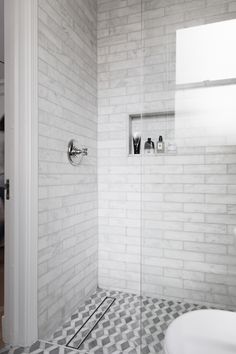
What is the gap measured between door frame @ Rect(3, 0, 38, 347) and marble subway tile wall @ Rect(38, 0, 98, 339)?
0.25 feet

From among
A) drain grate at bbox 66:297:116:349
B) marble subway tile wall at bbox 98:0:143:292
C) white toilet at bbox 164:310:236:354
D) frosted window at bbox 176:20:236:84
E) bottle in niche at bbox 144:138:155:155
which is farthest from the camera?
marble subway tile wall at bbox 98:0:143:292

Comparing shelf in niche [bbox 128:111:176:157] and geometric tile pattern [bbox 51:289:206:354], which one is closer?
geometric tile pattern [bbox 51:289:206:354]

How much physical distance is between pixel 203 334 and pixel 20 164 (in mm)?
1173

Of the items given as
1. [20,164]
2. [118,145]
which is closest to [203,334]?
[20,164]

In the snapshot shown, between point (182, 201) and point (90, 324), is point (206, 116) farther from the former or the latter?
point (90, 324)

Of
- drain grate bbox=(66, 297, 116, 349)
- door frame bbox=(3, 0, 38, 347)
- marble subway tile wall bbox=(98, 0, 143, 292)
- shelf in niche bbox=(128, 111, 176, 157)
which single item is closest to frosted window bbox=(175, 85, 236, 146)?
shelf in niche bbox=(128, 111, 176, 157)

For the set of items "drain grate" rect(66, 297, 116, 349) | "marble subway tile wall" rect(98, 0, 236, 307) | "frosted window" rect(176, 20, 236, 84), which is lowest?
"drain grate" rect(66, 297, 116, 349)

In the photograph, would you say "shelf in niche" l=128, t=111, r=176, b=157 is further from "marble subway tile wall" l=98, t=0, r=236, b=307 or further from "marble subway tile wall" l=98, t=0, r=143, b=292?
"marble subway tile wall" l=98, t=0, r=143, b=292

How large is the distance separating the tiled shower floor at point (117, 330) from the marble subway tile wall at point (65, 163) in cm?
9

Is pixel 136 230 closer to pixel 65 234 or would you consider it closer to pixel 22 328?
pixel 65 234

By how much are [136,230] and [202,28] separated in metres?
1.47

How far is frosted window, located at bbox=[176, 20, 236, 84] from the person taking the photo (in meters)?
1.34

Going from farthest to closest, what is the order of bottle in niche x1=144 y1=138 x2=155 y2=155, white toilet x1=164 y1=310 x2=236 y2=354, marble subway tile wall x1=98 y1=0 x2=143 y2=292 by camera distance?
marble subway tile wall x1=98 y1=0 x2=143 y2=292, bottle in niche x1=144 y1=138 x2=155 y2=155, white toilet x1=164 y1=310 x2=236 y2=354

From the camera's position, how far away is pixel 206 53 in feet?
4.54
